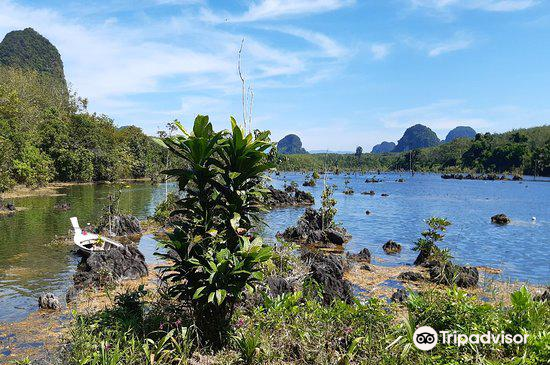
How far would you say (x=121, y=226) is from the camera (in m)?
21.9

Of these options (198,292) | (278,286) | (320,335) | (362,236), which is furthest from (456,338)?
(362,236)

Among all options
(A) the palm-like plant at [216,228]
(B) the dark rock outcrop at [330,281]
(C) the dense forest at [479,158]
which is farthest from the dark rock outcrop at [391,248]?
(C) the dense forest at [479,158]

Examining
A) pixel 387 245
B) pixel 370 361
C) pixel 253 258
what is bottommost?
pixel 387 245

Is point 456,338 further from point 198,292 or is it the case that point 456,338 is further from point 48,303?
point 48,303

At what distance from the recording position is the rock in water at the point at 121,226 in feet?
70.0

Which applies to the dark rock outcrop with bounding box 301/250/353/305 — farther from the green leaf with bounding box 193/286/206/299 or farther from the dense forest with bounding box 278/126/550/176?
the dense forest with bounding box 278/126/550/176

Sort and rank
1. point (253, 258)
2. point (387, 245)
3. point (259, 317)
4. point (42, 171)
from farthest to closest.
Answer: point (42, 171) → point (387, 245) → point (259, 317) → point (253, 258)

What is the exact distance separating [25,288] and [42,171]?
1484 inches

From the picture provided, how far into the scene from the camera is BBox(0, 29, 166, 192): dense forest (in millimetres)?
41500

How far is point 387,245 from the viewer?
21219 millimetres

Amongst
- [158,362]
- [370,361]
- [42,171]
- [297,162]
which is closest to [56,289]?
[158,362]

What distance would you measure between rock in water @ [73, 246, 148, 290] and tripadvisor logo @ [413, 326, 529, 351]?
9.76 metres

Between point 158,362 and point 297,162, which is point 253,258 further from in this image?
point 297,162

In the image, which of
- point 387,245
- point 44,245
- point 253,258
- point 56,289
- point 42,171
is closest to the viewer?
point 253,258
